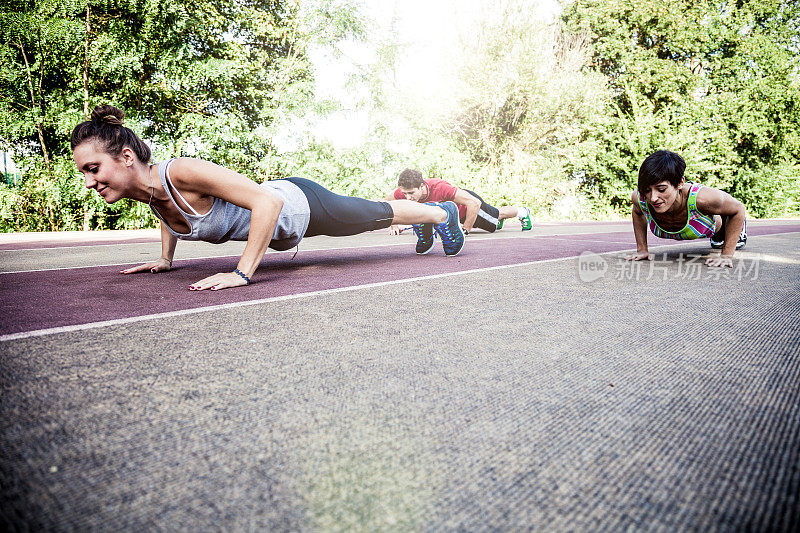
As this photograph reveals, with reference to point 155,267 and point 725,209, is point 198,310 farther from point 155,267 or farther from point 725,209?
point 725,209

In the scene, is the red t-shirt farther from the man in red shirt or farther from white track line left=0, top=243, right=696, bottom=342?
white track line left=0, top=243, right=696, bottom=342

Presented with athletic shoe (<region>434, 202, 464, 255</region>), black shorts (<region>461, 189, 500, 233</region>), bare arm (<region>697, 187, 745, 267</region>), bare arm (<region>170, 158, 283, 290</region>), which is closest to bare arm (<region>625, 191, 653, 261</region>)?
bare arm (<region>697, 187, 745, 267</region>)

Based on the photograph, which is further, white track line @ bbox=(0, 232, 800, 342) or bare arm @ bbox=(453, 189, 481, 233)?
bare arm @ bbox=(453, 189, 481, 233)

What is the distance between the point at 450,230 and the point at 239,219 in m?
2.11

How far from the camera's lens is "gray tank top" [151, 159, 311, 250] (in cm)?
304

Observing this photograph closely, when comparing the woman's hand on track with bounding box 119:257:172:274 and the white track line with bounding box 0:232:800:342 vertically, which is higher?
the white track line with bounding box 0:232:800:342

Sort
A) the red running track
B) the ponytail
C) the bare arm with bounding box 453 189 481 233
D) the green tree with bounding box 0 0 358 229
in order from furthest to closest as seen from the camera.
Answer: the green tree with bounding box 0 0 358 229, the bare arm with bounding box 453 189 481 233, the ponytail, the red running track

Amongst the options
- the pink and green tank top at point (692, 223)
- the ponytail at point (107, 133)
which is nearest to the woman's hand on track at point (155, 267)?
the ponytail at point (107, 133)

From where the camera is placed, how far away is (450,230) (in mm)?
4578

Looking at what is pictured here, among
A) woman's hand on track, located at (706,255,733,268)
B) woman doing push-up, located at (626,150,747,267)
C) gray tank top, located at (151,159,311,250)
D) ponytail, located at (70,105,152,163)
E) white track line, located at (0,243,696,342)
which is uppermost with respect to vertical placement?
ponytail, located at (70,105,152,163)

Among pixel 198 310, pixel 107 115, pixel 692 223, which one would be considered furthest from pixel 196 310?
pixel 692 223

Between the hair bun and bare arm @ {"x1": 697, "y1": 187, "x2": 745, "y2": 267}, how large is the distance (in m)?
4.46

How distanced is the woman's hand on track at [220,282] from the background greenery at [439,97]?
29.5 feet

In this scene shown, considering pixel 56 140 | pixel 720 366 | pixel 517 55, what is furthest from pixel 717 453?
pixel 517 55
